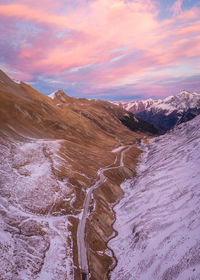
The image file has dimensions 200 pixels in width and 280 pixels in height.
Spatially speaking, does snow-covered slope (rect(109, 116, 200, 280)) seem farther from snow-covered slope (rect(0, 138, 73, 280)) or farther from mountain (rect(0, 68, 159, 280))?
snow-covered slope (rect(0, 138, 73, 280))

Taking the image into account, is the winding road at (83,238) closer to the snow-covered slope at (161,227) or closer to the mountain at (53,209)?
the mountain at (53,209)

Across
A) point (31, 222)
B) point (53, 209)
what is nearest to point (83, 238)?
point (53, 209)

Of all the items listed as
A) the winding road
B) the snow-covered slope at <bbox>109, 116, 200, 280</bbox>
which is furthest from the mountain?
the snow-covered slope at <bbox>109, 116, 200, 280</bbox>

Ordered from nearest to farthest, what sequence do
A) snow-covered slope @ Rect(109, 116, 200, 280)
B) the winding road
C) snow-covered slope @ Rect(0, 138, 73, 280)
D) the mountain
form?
1. snow-covered slope @ Rect(0, 138, 73, 280)
2. the mountain
3. snow-covered slope @ Rect(109, 116, 200, 280)
4. the winding road

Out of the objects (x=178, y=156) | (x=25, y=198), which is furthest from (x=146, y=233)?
(x=178, y=156)

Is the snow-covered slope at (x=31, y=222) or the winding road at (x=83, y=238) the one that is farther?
the winding road at (x=83, y=238)

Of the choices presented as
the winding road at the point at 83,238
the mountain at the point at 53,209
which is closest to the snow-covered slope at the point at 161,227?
the mountain at the point at 53,209

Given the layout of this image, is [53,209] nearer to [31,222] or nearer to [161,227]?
[31,222]

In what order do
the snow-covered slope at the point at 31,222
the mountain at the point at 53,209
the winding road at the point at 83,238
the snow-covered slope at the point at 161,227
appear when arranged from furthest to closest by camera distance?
the winding road at the point at 83,238 < the snow-covered slope at the point at 161,227 < the mountain at the point at 53,209 < the snow-covered slope at the point at 31,222
